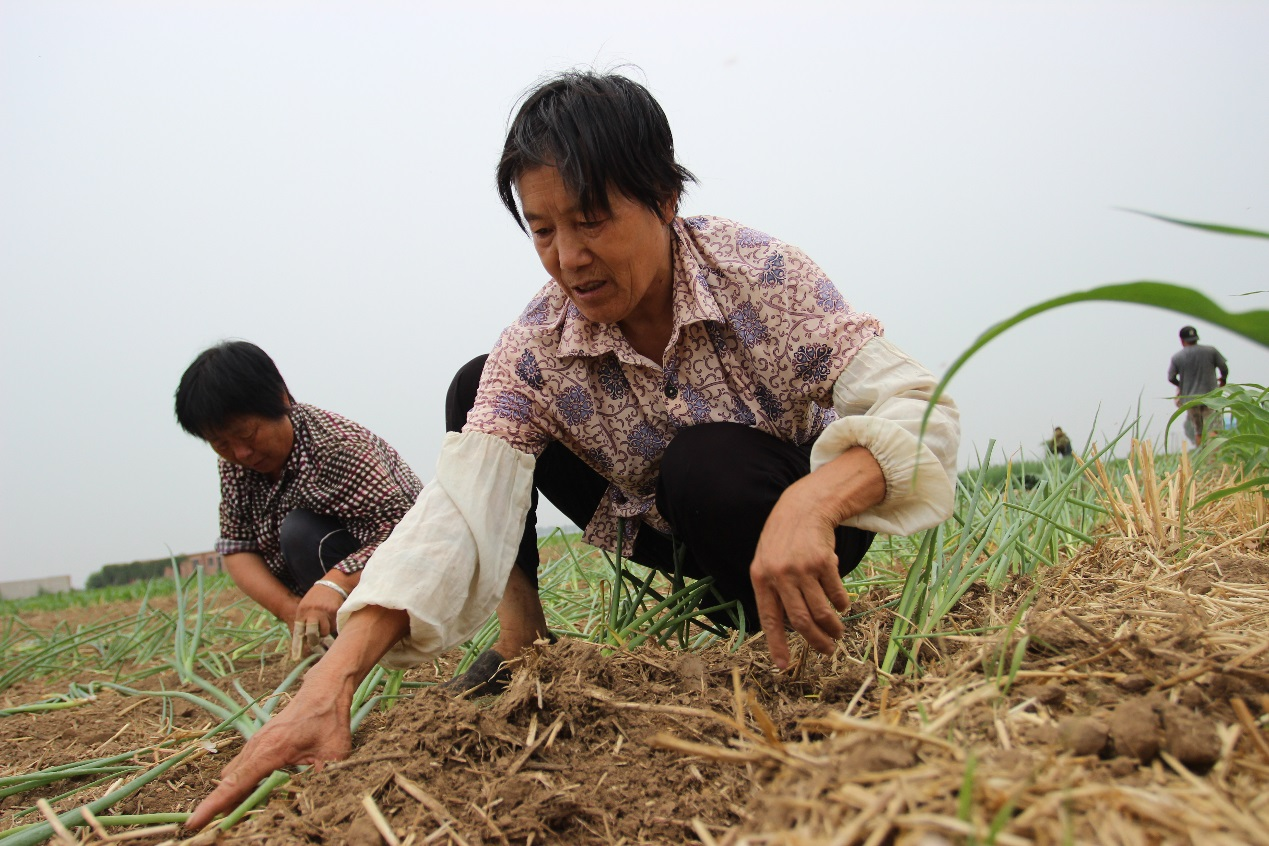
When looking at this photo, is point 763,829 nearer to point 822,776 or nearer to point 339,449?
point 822,776

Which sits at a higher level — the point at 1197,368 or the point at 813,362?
the point at 813,362

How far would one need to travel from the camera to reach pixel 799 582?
960 mm

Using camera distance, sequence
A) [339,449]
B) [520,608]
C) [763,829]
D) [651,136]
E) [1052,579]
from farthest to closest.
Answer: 1. [339,449]
2. [520,608]
3. [1052,579]
4. [651,136]
5. [763,829]

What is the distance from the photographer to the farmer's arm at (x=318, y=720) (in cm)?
93

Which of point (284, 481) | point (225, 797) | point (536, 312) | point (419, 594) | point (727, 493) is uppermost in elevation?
point (536, 312)

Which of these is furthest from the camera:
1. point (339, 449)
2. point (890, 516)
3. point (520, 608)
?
point (339, 449)

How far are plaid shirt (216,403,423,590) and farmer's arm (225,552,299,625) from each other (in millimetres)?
37

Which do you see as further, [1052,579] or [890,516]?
[1052,579]

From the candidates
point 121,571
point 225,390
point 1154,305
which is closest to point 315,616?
point 225,390

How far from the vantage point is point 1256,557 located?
4.47 feet

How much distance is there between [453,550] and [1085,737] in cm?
79

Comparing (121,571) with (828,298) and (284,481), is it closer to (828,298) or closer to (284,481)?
(284,481)

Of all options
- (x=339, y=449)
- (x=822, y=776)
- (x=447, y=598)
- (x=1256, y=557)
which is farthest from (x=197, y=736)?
(x=1256, y=557)

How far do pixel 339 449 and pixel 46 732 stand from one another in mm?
845
